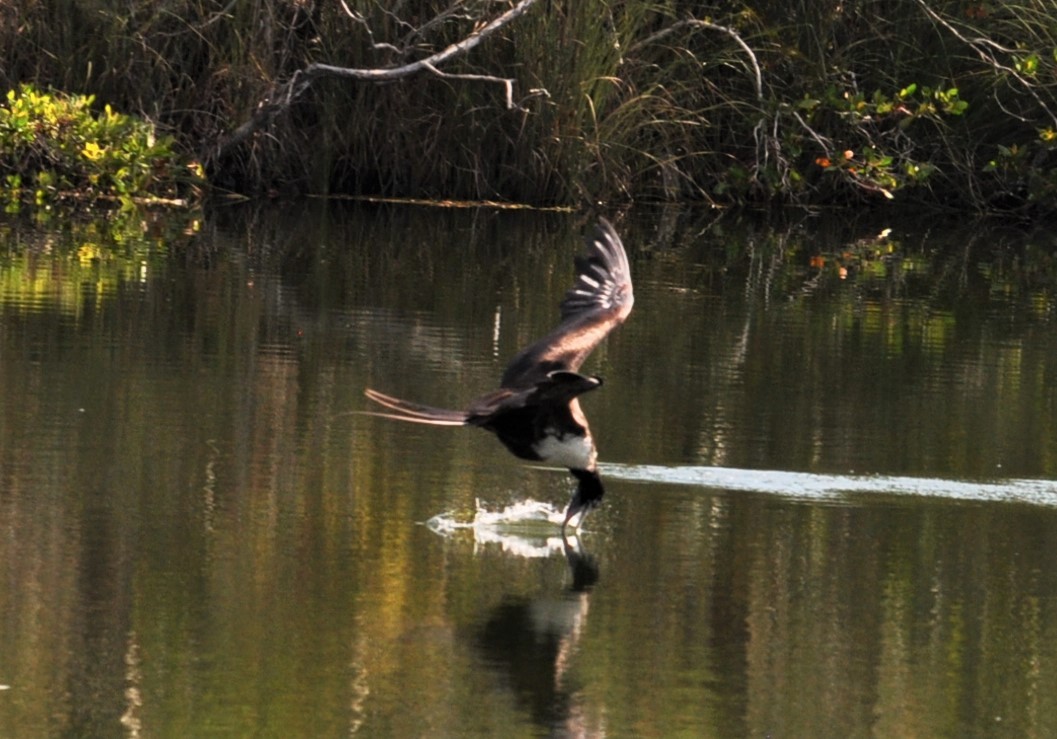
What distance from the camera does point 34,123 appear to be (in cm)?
1852

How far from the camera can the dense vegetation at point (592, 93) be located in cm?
1992

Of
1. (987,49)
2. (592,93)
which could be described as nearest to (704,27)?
(592,93)

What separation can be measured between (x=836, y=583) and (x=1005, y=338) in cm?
649

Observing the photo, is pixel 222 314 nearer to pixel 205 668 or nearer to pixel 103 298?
pixel 103 298

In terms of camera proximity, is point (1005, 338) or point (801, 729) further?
point (1005, 338)

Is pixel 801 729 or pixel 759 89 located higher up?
pixel 759 89

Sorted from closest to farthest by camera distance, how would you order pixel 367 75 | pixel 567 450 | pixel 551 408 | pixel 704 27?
pixel 551 408 → pixel 567 450 → pixel 367 75 → pixel 704 27

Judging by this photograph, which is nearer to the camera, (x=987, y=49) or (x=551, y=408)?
(x=551, y=408)

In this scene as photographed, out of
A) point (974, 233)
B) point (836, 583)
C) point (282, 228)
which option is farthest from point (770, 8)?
point (836, 583)

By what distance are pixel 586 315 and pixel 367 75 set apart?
1093 centimetres

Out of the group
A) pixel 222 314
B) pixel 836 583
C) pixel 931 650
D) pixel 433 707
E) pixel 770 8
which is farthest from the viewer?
pixel 770 8

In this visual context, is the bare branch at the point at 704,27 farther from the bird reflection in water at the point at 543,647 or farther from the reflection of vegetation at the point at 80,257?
the bird reflection in water at the point at 543,647

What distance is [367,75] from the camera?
1914 cm

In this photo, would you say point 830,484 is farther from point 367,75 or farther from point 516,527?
point 367,75
